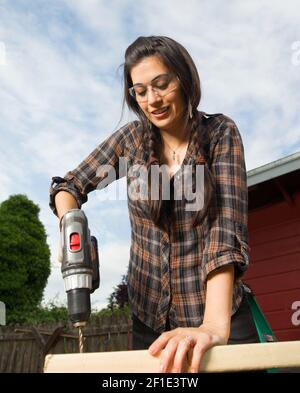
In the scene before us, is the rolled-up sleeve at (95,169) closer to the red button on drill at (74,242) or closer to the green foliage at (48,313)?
the red button on drill at (74,242)

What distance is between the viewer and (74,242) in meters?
1.78

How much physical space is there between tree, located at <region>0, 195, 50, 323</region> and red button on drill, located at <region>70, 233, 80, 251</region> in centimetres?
1362

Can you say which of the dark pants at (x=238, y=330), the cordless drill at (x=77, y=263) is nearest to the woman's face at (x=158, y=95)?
the cordless drill at (x=77, y=263)

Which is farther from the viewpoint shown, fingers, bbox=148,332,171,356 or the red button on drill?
the red button on drill

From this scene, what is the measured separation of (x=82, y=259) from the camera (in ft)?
5.86

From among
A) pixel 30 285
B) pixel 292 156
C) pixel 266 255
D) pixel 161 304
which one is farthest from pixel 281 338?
pixel 30 285

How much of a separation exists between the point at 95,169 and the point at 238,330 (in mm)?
774

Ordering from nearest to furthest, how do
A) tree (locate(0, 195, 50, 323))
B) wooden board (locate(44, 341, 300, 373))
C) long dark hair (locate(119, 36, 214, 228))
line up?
wooden board (locate(44, 341, 300, 373)) < long dark hair (locate(119, 36, 214, 228)) < tree (locate(0, 195, 50, 323))

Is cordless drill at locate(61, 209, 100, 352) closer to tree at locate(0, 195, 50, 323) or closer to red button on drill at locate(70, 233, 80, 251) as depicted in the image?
red button on drill at locate(70, 233, 80, 251)

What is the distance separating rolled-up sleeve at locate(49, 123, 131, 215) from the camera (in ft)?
6.75

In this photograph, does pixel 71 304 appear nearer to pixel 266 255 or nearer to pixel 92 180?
pixel 92 180

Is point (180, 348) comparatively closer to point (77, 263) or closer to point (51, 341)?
point (77, 263)

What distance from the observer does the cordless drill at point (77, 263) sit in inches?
70.1

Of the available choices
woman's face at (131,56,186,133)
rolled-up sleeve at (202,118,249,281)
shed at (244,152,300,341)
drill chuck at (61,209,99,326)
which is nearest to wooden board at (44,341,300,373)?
rolled-up sleeve at (202,118,249,281)
